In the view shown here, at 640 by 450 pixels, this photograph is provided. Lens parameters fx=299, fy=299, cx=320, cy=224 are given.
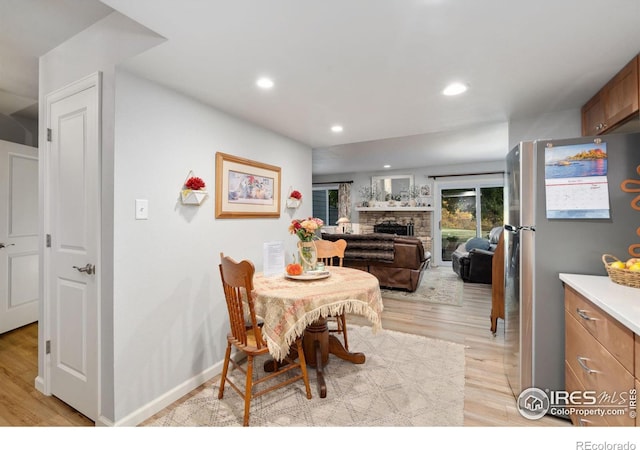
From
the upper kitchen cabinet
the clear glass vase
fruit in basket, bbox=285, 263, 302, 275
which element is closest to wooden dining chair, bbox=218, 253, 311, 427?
fruit in basket, bbox=285, 263, 302, 275

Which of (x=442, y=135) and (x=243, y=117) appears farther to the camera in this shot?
(x=442, y=135)

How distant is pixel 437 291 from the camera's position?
188 inches

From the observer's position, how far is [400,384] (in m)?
2.21

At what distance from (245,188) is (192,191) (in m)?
0.64

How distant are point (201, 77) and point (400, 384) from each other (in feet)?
8.35

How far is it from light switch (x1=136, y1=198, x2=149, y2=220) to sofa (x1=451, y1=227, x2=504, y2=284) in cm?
489

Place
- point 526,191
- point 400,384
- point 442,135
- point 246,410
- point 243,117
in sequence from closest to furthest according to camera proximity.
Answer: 1. point 246,410
2. point 526,191
3. point 400,384
4. point 243,117
5. point 442,135

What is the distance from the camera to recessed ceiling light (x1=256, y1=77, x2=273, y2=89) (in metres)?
1.99

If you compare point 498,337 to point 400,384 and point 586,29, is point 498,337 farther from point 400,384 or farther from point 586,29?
point 586,29

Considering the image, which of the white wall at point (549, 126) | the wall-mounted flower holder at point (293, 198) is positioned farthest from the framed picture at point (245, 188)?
the white wall at point (549, 126)

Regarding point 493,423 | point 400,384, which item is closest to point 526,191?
point 493,423

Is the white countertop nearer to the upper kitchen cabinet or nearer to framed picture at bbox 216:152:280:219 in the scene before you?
the upper kitchen cabinet

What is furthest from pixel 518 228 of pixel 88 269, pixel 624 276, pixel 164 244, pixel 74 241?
pixel 74 241

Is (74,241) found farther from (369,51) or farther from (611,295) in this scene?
(611,295)
